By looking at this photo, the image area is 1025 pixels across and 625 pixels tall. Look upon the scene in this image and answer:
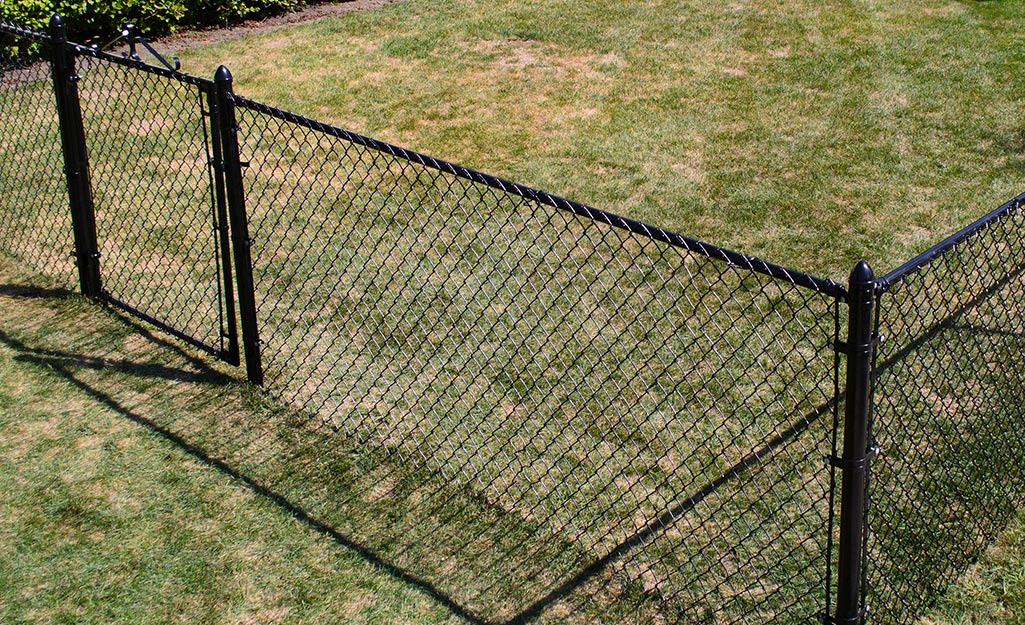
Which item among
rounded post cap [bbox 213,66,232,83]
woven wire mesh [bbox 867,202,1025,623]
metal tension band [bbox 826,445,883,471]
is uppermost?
rounded post cap [bbox 213,66,232,83]

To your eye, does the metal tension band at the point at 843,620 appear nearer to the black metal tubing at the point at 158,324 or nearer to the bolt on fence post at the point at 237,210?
the bolt on fence post at the point at 237,210

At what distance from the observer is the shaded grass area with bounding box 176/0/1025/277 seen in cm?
788

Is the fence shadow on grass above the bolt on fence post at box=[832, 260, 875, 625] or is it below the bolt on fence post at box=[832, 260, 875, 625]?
below

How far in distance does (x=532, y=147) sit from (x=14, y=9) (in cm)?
458

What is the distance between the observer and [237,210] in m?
5.49

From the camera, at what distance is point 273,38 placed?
450 inches

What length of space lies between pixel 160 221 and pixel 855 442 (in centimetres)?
542

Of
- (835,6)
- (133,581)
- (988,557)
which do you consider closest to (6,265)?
(133,581)

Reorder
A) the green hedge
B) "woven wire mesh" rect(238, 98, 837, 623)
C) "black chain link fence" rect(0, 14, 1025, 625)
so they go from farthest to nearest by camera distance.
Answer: the green hedge < "woven wire mesh" rect(238, 98, 837, 623) < "black chain link fence" rect(0, 14, 1025, 625)

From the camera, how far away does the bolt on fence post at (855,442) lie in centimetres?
335

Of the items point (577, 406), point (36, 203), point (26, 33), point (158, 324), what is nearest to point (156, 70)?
point (26, 33)

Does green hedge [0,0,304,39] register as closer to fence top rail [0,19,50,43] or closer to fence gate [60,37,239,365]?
fence gate [60,37,239,365]

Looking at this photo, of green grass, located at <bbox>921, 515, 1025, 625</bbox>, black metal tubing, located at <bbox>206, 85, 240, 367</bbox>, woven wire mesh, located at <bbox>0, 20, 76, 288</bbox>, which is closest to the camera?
green grass, located at <bbox>921, 515, 1025, 625</bbox>

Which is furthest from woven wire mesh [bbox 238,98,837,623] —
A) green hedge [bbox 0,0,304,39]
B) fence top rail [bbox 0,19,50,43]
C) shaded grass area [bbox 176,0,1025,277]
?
green hedge [bbox 0,0,304,39]
